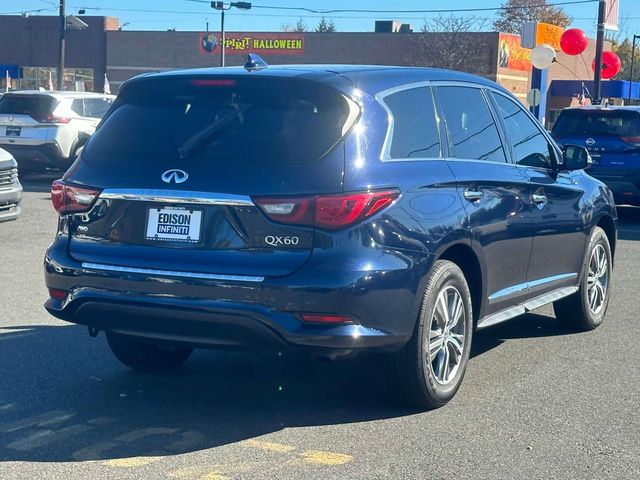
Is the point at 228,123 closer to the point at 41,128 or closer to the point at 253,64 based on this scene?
the point at 253,64

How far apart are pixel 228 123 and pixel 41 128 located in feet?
50.1

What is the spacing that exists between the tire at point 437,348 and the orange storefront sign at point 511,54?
164 ft

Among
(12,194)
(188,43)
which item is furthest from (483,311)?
(188,43)

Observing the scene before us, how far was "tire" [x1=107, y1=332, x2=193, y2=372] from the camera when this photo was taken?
6.21m

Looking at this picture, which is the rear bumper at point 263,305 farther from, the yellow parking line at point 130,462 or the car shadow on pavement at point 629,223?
the car shadow on pavement at point 629,223

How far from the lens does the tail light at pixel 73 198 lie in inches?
211

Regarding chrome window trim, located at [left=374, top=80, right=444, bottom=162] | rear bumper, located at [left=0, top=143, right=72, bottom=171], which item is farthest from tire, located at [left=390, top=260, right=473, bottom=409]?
rear bumper, located at [left=0, top=143, right=72, bottom=171]

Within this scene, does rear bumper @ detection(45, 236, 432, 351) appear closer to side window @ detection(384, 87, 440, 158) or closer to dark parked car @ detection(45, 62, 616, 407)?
dark parked car @ detection(45, 62, 616, 407)

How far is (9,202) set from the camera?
12.0 m

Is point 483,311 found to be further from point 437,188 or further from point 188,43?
point 188,43

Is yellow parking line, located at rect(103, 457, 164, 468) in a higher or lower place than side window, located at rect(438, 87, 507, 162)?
lower

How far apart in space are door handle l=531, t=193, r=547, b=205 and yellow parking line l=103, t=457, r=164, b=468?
3.16 m

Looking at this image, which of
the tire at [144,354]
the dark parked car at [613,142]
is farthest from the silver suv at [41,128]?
the tire at [144,354]

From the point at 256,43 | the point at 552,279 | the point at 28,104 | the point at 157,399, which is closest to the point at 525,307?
the point at 552,279
